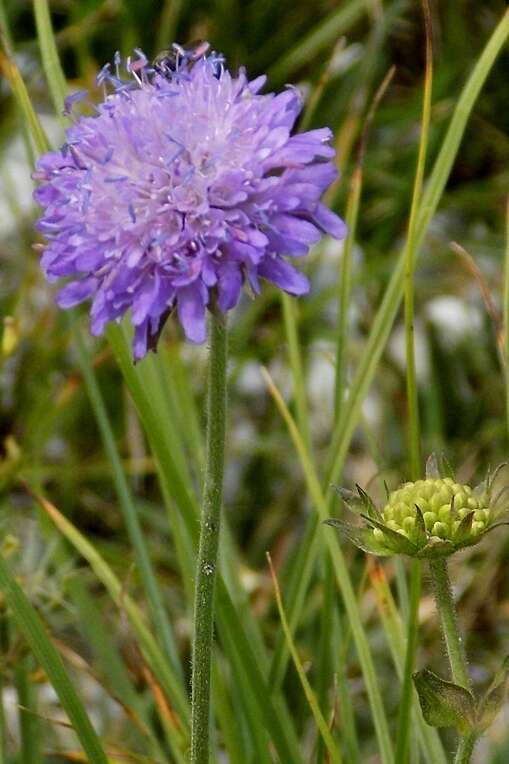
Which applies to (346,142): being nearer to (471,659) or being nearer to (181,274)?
(471,659)

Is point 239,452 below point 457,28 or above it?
below

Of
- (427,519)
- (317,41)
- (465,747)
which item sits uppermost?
(317,41)

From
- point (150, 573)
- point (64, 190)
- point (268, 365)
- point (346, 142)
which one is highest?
point (346, 142)

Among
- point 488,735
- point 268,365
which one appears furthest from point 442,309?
point 488,735

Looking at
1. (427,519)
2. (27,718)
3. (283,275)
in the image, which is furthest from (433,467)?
(27,718)

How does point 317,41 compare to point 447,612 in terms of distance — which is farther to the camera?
point 317,41

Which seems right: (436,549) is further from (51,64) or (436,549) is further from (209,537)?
(51,64)

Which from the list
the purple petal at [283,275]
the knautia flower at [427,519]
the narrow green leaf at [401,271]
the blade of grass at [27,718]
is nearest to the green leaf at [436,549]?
the knautia flower at [427,519]

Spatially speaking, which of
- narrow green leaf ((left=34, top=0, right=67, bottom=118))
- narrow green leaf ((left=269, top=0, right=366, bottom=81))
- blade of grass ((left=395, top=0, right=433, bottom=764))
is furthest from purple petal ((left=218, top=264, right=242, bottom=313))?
narrow green leaf ((left=269, top=0, right=366, bottom=81))
